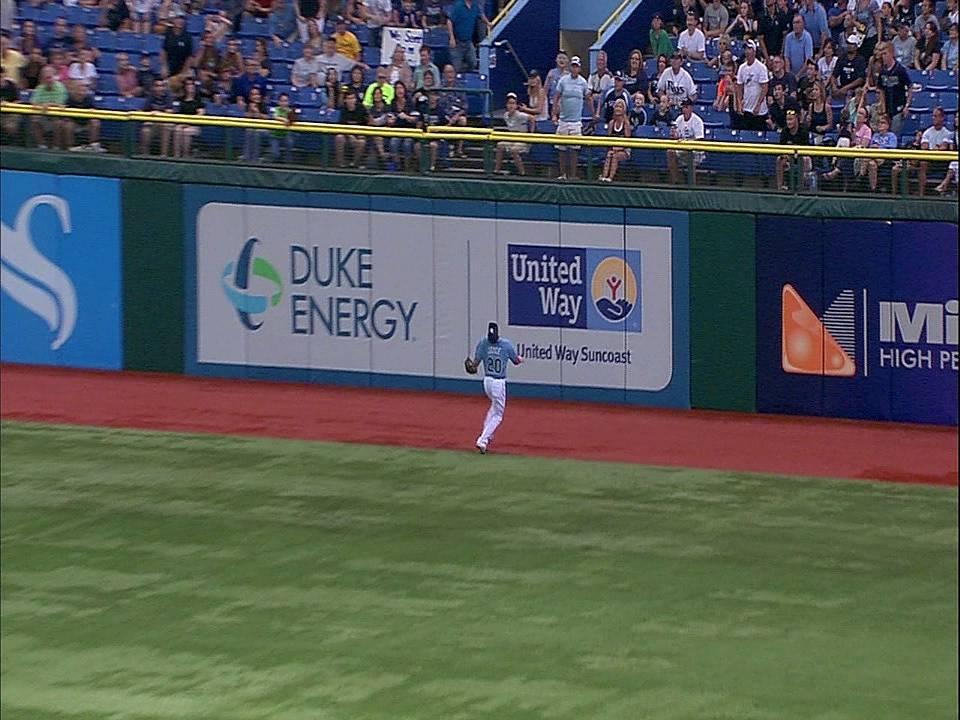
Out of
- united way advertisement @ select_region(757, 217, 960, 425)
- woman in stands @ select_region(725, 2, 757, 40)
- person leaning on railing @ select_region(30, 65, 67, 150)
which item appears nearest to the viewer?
united way advertisement @ select_region(757, 217, 960, 425)

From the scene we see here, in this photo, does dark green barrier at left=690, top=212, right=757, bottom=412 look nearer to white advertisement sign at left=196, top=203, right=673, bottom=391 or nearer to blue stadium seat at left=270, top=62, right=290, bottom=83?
white advertisement sign at left=196, top=203, right=673, bottom=391

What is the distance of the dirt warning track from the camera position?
17375 mm

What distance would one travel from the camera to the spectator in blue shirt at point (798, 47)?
1911 centimetres

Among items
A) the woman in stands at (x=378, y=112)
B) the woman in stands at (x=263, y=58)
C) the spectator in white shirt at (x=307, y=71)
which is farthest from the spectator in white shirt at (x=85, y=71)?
the woman in stands at (x=378, y=112)

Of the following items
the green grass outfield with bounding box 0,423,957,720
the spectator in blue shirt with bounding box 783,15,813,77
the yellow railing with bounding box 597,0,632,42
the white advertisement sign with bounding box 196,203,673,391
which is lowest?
the green grass outfield with bounding box 0,423,957,720

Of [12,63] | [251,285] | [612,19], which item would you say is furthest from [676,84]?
[12,63]

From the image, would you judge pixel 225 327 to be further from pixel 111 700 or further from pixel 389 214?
pixel 111 700

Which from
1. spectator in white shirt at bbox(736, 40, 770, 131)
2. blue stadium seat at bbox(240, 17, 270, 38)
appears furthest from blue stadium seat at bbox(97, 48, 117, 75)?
spectator in white shirt at bbox(736, 40, 770, 131)

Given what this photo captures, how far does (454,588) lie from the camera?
44.3ft

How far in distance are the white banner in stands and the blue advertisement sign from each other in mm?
3325

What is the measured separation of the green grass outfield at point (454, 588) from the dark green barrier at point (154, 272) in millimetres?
3364

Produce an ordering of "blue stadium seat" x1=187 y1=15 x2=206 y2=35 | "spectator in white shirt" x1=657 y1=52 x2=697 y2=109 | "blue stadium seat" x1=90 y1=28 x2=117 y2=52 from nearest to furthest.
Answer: "spectator in white shirt" x1=657 y1=52 x2=697 y2=109 → "blue stadium seat" x1=187 y1=15 x2=206 y2=35 → "blue stadium seat" x1=90 y1=28 x2=117 y2=52

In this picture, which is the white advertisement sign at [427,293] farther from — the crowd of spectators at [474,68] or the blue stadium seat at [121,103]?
the blue stadium seat at [121,103]

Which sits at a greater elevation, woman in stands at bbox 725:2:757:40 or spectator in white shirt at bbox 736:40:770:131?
woman in stands at bbox 725:2:757:40
